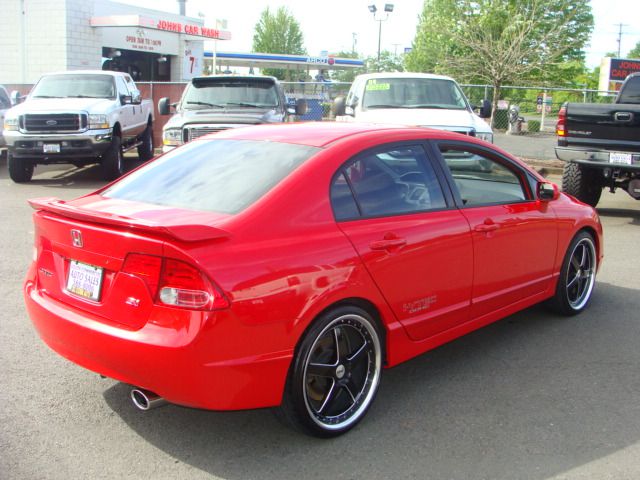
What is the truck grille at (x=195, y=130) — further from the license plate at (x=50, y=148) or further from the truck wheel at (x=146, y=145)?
the truck wheel at (x=146, y=145)

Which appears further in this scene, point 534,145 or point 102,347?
point 534,145

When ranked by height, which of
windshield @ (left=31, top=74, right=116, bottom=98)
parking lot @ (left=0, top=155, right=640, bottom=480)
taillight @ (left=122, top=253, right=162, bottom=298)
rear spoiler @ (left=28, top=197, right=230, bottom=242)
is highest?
windshield @ (left=31, top=74, right=116, bottom=98)

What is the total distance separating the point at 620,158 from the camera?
33.2 feet

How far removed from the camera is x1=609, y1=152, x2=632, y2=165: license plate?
10.0 metres

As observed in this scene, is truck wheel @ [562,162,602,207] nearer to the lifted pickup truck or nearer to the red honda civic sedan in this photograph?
the lifted pickup truck

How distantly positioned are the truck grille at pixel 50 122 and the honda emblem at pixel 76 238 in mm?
10479

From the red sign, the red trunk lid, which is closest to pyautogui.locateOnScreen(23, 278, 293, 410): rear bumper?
the red trunk lid

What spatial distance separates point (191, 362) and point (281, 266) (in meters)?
0.61

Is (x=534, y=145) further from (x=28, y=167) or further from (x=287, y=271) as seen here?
(x=287, y=271)

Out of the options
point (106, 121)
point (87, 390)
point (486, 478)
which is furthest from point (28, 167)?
point (486, 478)

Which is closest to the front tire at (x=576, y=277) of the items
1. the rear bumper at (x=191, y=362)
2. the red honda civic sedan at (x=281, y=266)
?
the red honda civic sedan at (x=281, y=266)

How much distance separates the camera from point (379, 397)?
4.25m

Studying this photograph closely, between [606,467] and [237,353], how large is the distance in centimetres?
191

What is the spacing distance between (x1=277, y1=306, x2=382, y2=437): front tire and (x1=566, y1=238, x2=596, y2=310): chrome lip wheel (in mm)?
2589
